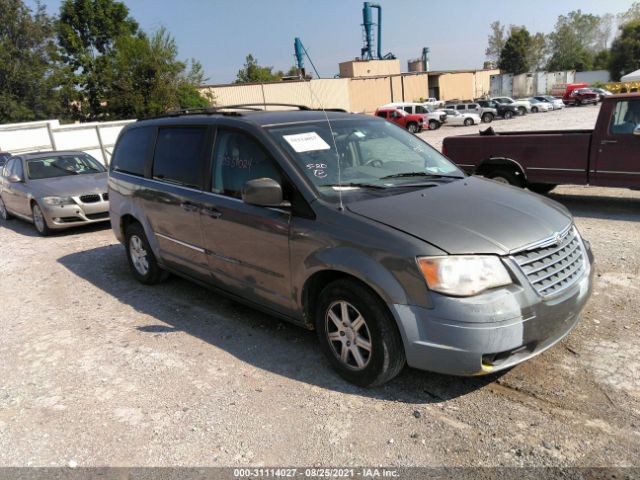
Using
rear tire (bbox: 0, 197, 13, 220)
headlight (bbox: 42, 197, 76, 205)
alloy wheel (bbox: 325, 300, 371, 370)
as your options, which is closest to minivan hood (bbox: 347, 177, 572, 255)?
alloy wheel (bbox: 325, 300, 371, 370)

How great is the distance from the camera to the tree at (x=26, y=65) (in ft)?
111

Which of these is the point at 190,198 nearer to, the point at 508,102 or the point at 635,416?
the point at 635,416

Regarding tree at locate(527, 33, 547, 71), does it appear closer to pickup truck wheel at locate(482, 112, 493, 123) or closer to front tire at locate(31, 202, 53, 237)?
pickup truck wheel at locate(482, 112, 493, 123)

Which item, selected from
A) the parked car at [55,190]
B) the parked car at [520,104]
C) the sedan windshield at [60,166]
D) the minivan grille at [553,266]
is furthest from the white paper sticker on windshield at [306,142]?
the parked car at [520,104]

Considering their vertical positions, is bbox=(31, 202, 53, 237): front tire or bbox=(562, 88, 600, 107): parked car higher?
bbox=(31, 202, 53, 237): front tire

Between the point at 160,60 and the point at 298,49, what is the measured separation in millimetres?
32139

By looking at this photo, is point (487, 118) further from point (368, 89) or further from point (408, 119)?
point (368, 89)

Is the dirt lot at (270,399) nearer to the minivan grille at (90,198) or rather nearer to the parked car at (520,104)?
the minivan grille at (90,198)

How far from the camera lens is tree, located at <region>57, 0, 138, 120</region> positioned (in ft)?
121

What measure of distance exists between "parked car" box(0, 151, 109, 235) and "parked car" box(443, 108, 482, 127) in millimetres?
33302

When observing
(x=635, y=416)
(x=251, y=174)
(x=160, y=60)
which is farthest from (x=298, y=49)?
(x=160, y=60)

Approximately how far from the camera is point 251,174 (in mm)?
3957

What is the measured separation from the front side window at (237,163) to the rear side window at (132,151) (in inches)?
58.5

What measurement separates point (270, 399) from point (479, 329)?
1.44 meters
